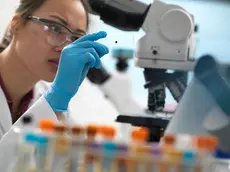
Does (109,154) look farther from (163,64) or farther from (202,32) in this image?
Result: (202,32)

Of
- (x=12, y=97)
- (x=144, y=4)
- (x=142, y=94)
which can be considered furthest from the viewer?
(x=12, y=97)

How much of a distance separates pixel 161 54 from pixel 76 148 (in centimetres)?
64

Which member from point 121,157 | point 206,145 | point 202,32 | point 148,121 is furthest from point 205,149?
point 202,32

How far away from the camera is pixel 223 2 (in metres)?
1.75

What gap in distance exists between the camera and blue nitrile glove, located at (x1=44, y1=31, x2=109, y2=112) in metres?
1.23

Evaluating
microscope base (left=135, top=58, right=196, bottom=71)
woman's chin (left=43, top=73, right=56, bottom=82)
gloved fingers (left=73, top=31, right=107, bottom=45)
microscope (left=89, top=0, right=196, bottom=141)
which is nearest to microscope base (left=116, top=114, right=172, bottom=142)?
microscope (left=89, top=0, right=196, bottom=141)

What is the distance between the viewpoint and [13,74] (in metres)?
1.67

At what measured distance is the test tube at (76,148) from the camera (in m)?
0.75

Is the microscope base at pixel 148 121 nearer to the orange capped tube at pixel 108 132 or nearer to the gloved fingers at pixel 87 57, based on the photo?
the gloved fingers at pixel 87 57

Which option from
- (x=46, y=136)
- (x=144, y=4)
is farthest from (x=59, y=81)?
(x=46, y=136)

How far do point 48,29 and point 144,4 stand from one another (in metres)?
0.37

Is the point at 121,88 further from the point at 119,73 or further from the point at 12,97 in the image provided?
the point at 12,97

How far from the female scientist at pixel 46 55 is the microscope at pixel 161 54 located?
0.50 ft

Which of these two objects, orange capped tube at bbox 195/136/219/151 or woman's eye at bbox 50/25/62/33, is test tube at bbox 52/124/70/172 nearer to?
orange capped tube at bbox 195/136/219/151
